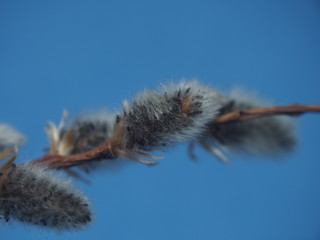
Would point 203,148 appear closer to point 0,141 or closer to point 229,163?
point 229,163

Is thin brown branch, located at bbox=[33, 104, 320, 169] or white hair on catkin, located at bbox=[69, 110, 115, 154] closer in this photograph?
thin brown branch, located at bbox=[33, 104, 320, 169]

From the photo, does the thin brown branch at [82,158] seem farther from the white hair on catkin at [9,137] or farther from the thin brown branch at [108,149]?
the white hair on catkin at [9,137]

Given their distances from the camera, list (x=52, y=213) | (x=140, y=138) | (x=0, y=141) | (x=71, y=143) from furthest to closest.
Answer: (x=71, y=143), (x=0, y=141), (x=140, y=138), (x=52, y=213)

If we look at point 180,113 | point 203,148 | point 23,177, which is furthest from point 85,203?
point 203,148

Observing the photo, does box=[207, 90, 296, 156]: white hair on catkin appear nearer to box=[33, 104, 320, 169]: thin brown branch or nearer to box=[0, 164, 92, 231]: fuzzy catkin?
box=[33, 104, 320, 169]: thin brown branch

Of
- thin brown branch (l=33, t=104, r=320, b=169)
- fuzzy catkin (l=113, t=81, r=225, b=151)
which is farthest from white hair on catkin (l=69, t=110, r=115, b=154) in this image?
fuzzy catkin (l=113, t=81, r=225, b=151)

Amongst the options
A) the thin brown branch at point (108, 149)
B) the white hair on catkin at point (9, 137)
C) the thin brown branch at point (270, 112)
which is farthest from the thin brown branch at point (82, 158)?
the thin brown branch at point (270, 112)

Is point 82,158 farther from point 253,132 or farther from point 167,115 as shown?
point 253,132
